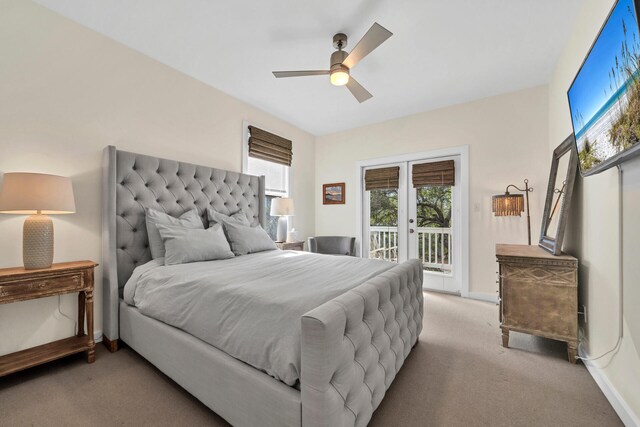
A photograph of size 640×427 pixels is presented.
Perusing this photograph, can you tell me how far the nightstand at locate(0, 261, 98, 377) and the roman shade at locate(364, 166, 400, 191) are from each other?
12.0ft

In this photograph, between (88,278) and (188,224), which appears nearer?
(88,278)

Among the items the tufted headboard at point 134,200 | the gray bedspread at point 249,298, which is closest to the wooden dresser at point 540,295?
the gray bedspread at point 249,298

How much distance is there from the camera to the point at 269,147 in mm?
3957

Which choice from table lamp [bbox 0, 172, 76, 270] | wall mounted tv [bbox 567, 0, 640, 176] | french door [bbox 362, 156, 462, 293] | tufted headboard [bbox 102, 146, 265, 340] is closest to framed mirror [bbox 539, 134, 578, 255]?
wall mounted tv [bbox 567, 0, 640, 176]

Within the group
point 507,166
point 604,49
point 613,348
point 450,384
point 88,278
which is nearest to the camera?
point 604,49

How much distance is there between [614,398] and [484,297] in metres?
2.00

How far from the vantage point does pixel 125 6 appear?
6.66 feet

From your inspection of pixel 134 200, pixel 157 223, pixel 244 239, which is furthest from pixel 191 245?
pixel 134 200

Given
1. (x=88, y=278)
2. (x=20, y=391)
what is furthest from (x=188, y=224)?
(x=20, y=391)

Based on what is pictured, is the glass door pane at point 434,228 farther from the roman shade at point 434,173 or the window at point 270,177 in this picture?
the window at point 270,177

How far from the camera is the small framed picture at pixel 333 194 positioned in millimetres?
4707

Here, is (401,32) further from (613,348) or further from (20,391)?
(20,391)

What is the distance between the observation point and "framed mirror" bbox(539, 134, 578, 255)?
2.12m

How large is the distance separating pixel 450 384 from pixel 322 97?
3272 millimetres
